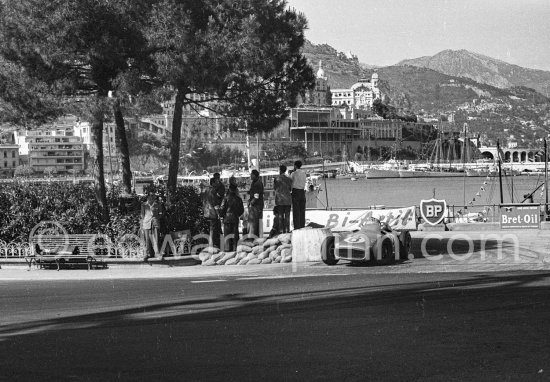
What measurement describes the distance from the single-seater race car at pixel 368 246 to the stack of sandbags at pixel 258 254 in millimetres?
1281

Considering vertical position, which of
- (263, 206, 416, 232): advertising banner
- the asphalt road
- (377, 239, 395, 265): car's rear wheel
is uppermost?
(263, 206, 416, 232): advertising banner

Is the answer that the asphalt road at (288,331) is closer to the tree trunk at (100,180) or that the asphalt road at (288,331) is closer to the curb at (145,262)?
the curb at (145,262)

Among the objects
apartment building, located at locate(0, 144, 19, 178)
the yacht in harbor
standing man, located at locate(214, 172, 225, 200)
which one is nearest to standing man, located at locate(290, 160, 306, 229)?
standing man, located at locate(214, 172, 225, 200)

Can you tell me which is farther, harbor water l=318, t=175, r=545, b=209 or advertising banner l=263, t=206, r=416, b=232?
harbor water l=318, t=175, r=545, b=209

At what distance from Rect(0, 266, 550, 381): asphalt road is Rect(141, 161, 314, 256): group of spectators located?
14.7ft

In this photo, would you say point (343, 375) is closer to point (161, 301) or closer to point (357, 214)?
point (161, 301)

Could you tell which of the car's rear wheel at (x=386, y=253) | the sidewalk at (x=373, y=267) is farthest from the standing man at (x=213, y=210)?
the car's rear wheel at (x=386, y=253)

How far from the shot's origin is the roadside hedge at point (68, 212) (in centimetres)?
2159

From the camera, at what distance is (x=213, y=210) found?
20594mm

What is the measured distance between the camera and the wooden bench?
65.6 ft

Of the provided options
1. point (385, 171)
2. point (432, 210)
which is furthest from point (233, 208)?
point (385, 171)

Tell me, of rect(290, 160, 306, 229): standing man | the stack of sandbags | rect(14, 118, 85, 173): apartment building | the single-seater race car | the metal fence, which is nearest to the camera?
the single-seater race car

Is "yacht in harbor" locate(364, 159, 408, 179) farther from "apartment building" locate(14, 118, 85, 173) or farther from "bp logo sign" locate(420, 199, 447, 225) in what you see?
"bp logo sign" locate(420, 199, 447, 225)

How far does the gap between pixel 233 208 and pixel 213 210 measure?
50 cm
